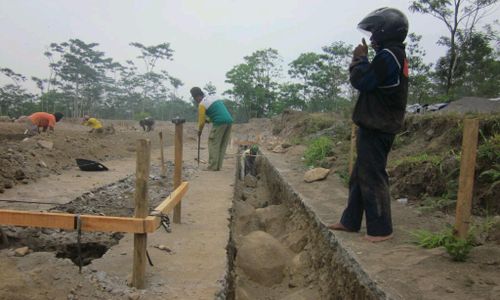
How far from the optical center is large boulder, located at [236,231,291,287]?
423 centimetres

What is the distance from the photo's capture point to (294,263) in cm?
438

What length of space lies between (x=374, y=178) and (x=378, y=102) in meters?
0.60

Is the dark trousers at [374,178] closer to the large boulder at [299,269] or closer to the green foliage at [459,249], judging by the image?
the green foliage at [459,249]

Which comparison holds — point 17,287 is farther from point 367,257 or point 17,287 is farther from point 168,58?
point 168,58

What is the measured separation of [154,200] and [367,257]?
3456 mm

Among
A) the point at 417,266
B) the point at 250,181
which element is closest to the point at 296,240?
the point at 417,266

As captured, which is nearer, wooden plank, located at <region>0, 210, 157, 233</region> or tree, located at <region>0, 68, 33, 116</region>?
wooden plank, located at <region>0, 210, 157, 233</region>

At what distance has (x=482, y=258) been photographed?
289 cm

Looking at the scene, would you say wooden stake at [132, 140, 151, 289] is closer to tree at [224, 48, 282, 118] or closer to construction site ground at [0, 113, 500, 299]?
construction site ground at [0, 113, 500, 299]

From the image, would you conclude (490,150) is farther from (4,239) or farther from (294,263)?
(4,239)

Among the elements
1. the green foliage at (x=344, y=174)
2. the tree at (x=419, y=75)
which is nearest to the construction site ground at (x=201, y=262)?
the green foliage at (x=344, y=174)

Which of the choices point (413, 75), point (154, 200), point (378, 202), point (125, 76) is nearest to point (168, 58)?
point (125, 76)

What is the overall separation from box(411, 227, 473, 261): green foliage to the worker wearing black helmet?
26cm

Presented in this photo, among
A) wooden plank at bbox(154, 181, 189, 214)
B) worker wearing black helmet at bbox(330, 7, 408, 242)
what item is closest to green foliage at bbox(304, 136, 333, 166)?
wooden plank at bbox(154, 181, 189, 214)
